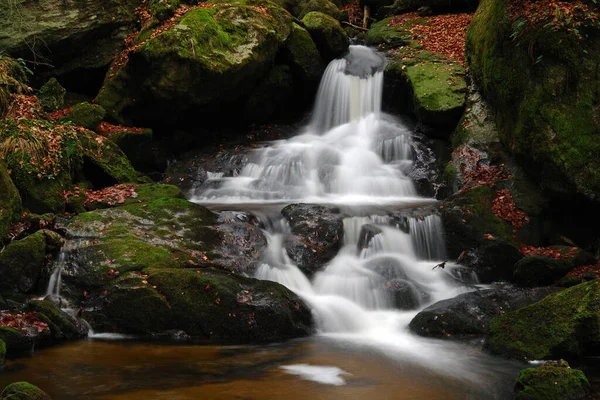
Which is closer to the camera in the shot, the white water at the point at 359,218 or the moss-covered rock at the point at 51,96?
the white water at the point at 359,218

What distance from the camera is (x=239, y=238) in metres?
8.73

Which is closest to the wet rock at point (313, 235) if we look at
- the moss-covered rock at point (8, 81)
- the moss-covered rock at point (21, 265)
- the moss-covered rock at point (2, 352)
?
the moss-covered rock at point (21, 265)

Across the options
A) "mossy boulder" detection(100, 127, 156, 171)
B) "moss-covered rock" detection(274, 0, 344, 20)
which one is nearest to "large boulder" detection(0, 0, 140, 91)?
"mossy boulder" detection(100, 127, 156, 171)

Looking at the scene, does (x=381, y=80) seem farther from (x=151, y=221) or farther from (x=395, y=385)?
(x=395, y=385)

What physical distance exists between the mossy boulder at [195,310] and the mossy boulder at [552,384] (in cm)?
298

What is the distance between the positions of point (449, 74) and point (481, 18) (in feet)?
5.50

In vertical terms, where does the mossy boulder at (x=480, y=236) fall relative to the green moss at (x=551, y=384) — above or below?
above

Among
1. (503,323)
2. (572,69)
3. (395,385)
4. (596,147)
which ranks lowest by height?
(395,385)

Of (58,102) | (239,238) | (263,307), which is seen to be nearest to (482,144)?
(239,238)

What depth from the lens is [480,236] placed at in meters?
8.94

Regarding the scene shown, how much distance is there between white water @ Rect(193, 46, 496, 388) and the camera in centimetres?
728

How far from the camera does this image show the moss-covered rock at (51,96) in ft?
40.3

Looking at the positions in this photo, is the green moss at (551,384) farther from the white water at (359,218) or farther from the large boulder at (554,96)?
the large boulder at (554,96)

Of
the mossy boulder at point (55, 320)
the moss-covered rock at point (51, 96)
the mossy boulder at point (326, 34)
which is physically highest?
the mossy boulder at point (326, 34)
